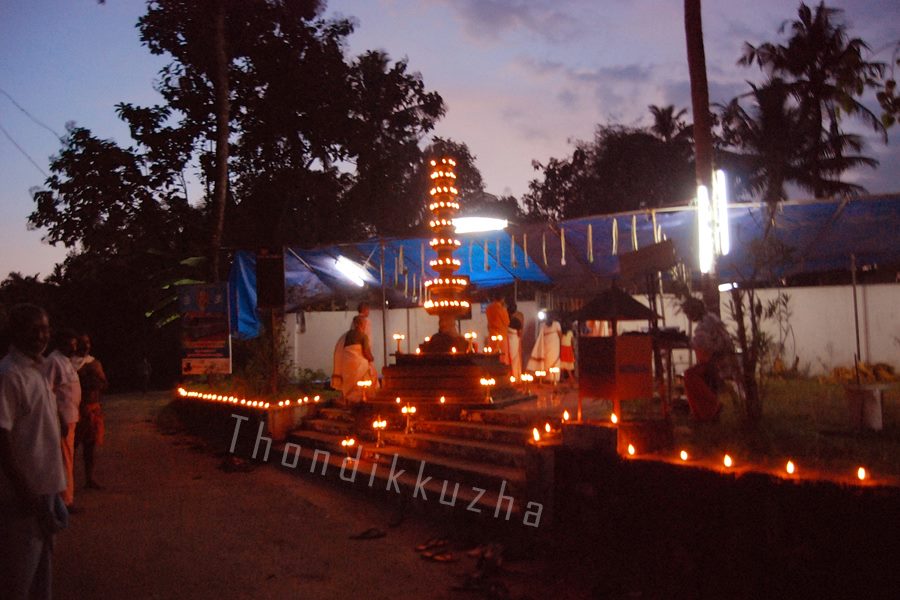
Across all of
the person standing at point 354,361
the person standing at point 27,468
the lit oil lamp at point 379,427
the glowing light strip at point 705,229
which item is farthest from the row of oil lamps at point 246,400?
the person standing at point 27,468

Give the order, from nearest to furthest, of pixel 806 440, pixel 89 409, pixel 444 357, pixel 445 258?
1. pixel 806 440
2. pixel 89 409
3. pixel 444 357
4. pixel 445 258

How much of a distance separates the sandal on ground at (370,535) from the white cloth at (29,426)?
136 inches

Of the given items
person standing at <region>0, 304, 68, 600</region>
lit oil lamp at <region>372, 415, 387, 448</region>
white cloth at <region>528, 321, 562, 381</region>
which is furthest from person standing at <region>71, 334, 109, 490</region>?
white cloth at <region>528, 321, 562, 381</region>

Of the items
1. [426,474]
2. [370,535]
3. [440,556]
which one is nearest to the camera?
[440,556]

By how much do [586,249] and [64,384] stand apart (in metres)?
8.74

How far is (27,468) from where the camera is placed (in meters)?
3.66

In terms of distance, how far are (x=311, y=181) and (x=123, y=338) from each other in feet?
41.6

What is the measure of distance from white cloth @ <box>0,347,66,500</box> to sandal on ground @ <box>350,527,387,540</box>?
136 inches

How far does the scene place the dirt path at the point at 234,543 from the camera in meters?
5.43

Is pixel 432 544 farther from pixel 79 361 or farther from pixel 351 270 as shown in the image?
pixel 351 270

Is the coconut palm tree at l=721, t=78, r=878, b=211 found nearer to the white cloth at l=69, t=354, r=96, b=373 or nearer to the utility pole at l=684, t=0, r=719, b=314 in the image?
the utility pole at l=684, t=0, r=719, b=314

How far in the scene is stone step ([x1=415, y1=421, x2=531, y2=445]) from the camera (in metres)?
8.18

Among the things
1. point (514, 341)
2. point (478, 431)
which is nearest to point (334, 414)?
point (478, 431)

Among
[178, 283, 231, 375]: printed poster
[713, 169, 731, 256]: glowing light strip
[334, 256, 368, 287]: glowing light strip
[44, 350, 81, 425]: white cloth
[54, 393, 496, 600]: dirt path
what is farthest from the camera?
[334, 256, 368, 287]: glowing light strip
